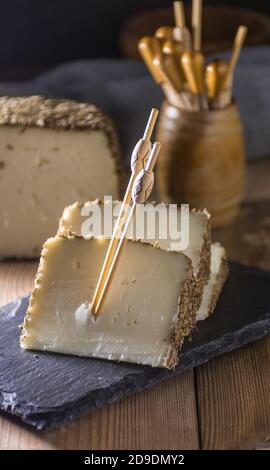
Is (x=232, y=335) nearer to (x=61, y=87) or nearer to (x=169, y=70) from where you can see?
(x=169, y=70)

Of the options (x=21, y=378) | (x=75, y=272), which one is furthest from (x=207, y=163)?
(x=21, y=378)

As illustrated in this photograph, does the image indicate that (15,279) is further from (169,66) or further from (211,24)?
(211,24)

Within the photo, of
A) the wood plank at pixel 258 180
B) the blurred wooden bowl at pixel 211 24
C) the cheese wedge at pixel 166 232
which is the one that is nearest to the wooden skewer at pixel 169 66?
the cheese wedge at pixel 166 232

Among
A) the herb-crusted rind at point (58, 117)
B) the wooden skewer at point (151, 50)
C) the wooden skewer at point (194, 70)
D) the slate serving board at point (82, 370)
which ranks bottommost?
the slate serving board at point (82, 370)

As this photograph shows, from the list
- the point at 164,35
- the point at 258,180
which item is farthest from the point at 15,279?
the point at 258,180

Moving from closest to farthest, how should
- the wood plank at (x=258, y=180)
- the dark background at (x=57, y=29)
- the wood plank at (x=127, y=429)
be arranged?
1. the wood plank at (x=127, y=429)
2. the wood plank at (x=258, y=180)
3. the dark background at (x=57, y=29)

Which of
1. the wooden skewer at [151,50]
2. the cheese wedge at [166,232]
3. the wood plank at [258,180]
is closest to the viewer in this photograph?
the cheese wedge at [166,232]

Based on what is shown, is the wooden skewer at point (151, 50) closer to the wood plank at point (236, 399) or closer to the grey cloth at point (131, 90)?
the grey cloth at point (131, 90)
